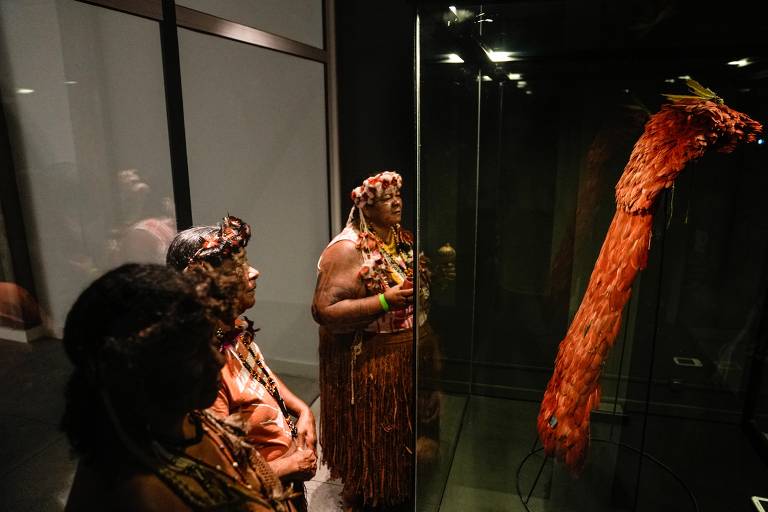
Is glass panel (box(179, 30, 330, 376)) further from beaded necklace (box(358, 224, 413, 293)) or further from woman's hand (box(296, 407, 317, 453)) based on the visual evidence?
woman's hand (box(296, 407, 317, 453))

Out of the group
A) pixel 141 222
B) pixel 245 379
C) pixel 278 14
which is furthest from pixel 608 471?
pixel 278 14

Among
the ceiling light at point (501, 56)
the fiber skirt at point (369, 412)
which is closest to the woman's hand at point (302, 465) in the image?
the fiber skirt at point (369, 412)

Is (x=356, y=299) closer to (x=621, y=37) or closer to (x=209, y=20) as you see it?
(x=209, y=20)

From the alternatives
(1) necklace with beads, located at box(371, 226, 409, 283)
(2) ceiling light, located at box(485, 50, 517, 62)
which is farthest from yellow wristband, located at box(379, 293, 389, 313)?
(2) ceiling light, located at box(485, 50, 517, 62)

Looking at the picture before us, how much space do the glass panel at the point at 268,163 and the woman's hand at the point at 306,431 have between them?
3.14ft

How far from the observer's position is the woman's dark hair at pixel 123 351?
711 mm

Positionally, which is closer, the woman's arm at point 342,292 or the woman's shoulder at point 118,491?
the woman's shoulder at point 118,491

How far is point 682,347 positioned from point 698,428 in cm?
52

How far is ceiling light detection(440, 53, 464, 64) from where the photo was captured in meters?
1.69

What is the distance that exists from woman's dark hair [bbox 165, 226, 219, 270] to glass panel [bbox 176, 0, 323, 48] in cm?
100

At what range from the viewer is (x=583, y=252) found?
2.39 m

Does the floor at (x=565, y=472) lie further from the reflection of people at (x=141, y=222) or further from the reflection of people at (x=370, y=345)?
the reflection of people at (x=141, y=222)

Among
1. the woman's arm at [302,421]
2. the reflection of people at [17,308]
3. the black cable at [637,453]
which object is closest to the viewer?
the reflection of people at [17,308]

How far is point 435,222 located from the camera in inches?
70.5
